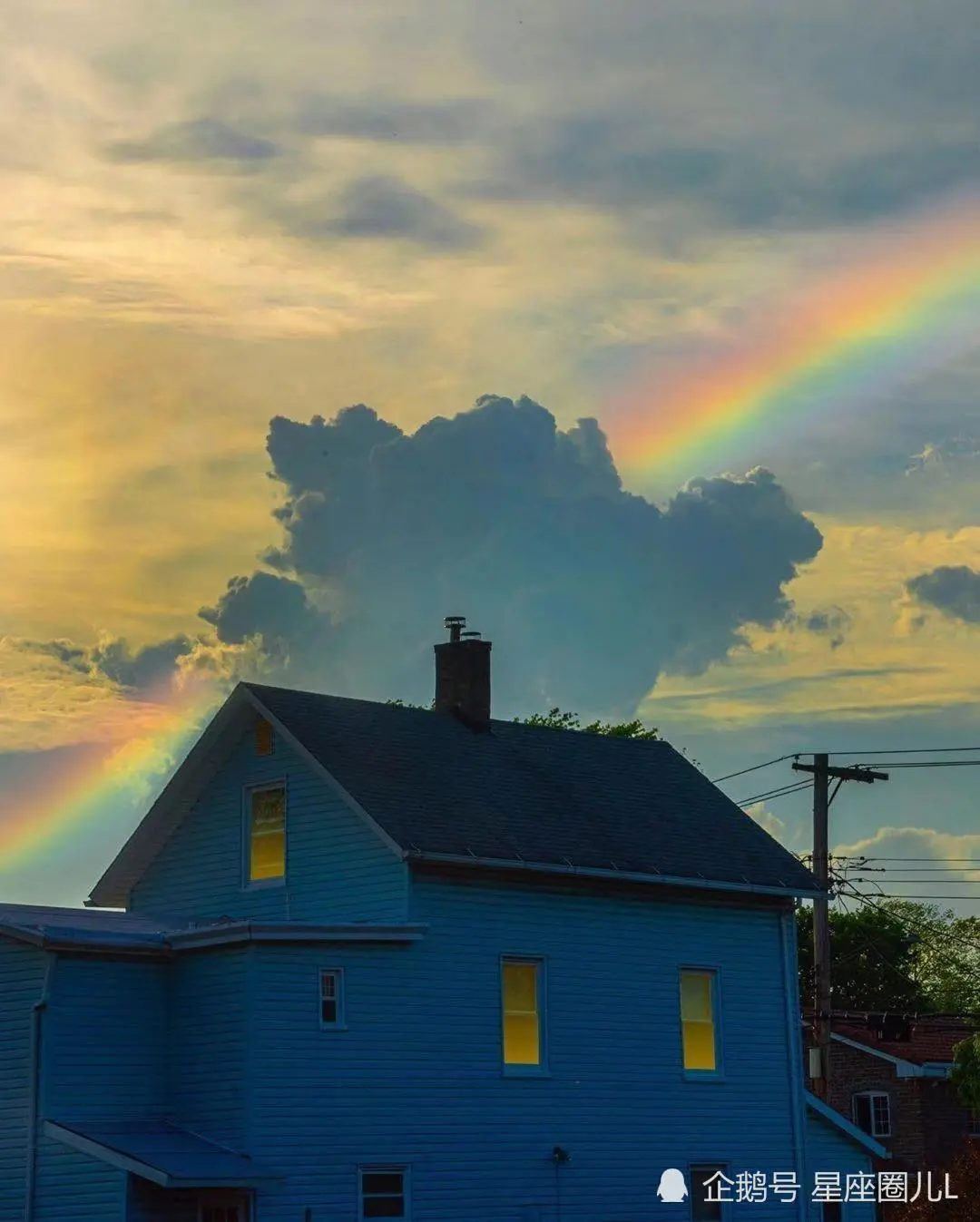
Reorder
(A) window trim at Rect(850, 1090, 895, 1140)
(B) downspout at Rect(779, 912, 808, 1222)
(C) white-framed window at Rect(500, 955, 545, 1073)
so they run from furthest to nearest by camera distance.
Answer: (A) window trim at Rect(850, 1090, 895, 1140), (B) downspout at Rect(779, 912, 808, 1222), (C) white-framed window at Rect(500, 955, 545, 1073)

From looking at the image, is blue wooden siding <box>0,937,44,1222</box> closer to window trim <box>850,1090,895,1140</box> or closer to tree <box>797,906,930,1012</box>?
window trim <box>850,1090,895,1140</box>

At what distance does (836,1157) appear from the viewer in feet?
130

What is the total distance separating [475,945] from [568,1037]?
2.72 metres

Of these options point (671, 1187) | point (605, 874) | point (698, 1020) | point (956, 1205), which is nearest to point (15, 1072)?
point (605, 874)

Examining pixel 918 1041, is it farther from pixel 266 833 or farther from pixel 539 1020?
pixel 266 833

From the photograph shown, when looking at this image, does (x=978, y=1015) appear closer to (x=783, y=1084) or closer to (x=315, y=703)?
(x=783, y=1084)

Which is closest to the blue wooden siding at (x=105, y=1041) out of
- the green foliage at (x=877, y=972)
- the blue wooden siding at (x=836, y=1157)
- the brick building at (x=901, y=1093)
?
the blue wooden siding at (x=836, y=1157)

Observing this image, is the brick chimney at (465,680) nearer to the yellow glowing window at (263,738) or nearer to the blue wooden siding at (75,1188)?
the yellow glowing window at (263,738)

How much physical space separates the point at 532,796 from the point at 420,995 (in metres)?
6.00

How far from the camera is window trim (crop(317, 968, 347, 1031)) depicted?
1224 inches

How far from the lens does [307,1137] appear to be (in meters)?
30.5

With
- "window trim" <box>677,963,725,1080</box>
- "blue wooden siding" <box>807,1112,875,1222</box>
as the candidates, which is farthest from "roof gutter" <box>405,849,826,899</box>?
"blue wooden siding" <box>807,1112,875,1222</box>

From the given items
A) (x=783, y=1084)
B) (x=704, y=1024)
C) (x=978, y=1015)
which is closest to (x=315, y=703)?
(x=704, y=1024)

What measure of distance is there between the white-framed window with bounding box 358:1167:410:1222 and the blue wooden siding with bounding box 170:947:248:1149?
90.6 inches
